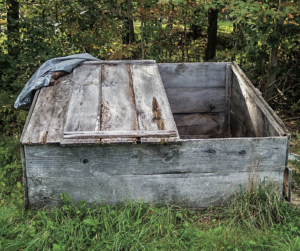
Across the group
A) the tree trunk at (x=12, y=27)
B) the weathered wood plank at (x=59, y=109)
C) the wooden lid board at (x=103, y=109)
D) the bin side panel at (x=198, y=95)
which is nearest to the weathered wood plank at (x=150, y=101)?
the wooden lid board at (x=103, y=109)

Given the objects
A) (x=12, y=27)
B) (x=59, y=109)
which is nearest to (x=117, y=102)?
(x=59, y=109)

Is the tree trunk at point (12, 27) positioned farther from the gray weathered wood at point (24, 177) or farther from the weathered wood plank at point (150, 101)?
the gray weathered wood at point (24, 177)

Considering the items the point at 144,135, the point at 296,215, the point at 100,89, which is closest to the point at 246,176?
the point at 296,215

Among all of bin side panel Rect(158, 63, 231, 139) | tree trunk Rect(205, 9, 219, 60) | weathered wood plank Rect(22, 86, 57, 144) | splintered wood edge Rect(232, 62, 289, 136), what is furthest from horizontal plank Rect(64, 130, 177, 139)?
tree trunk Rect(205, 9, 219, 60)

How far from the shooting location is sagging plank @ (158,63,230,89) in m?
4.47

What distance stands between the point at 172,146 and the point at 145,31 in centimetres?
447

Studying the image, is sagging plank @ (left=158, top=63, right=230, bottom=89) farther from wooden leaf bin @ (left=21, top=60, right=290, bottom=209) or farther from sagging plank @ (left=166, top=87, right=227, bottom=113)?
wooden leaf bin @ (left=21, top=60, right=290, bottom=209)

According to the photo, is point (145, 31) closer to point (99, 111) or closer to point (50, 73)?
point (50, 73)

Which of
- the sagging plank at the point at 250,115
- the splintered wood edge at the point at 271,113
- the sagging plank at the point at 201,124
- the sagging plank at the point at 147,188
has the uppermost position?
the splintered wood edge at the point at 271,113

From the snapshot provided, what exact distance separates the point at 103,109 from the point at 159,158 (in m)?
0.72

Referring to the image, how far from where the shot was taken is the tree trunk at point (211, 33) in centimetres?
762

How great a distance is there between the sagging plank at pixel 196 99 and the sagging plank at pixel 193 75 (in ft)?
0.24

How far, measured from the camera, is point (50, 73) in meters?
3.40

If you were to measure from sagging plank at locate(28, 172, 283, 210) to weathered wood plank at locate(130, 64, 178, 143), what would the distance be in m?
0.41
